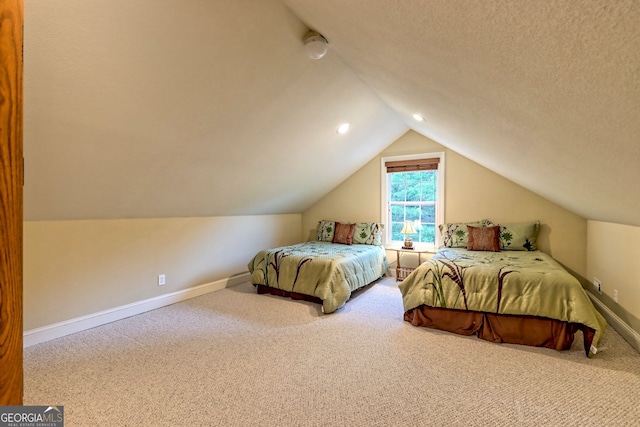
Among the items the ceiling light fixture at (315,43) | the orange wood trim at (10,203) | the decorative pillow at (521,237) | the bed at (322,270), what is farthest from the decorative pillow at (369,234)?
the orange wood trim at (10,203)

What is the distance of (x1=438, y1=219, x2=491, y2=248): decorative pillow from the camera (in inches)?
155

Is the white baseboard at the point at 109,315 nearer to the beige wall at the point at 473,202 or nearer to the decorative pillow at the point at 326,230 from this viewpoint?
the decorative pillow at the point at 326,230

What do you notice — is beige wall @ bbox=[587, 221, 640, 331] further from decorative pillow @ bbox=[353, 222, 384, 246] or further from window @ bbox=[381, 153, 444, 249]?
decorative pillow @ bbox=[353, 222, 384, 246]

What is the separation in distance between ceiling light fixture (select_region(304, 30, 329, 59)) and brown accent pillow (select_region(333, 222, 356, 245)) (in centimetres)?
297

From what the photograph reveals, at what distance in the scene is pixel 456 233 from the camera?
4.03m

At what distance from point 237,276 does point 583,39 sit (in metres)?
4.36

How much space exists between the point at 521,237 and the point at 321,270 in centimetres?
261

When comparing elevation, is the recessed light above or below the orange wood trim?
above

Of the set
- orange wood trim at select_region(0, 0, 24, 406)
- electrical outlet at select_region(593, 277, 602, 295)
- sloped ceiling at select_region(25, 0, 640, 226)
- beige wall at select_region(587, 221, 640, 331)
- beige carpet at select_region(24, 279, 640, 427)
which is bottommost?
beige carpet at select_region(24, 279, 640, 427)

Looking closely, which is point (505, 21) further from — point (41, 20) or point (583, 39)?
point (41, 20)

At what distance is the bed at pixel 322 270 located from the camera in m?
3.22

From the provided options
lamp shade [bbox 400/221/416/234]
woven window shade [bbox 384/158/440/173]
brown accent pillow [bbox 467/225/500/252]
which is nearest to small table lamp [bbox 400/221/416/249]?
lamp shade [bbox 400/221/416/234]

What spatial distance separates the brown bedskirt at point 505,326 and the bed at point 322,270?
2.87 feet

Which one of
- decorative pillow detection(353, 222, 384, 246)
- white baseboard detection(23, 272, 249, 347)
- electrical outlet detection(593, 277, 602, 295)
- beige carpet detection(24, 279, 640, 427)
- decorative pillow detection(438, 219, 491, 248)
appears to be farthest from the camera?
decorative pillow detection(353, 222, 384, 246)
